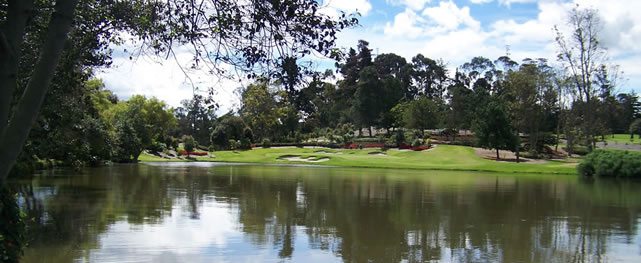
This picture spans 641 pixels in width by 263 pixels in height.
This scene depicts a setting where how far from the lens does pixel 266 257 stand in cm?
1173

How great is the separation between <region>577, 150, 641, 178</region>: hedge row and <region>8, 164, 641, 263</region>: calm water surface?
1620cm

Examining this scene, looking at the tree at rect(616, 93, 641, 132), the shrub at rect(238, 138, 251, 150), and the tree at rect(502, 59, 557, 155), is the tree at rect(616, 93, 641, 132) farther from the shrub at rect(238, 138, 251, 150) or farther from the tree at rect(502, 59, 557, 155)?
the shrub at rect(238, 138, 251, 150)

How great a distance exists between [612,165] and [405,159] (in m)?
23.1

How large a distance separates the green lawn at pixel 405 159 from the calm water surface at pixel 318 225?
23595 mm

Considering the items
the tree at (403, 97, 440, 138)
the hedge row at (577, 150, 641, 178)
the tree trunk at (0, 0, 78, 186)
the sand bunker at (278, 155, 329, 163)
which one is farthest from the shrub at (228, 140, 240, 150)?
the tree trunk at (0, 0, 78, 186)

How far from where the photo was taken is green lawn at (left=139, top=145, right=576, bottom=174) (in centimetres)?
5156

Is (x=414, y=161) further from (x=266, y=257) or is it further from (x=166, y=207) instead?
(x=266, y=257)

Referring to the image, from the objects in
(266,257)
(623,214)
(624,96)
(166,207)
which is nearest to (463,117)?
(624,96)

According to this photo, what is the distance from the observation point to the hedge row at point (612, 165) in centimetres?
4197

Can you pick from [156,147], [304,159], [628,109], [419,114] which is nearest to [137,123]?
[156,147]

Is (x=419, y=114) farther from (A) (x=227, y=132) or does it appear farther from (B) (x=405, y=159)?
(A) (x=227, y=132)

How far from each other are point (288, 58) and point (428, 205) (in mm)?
17253

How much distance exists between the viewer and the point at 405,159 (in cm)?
6191

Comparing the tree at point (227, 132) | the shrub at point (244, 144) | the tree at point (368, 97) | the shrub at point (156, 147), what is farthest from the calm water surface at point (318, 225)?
the tree at point (368, 97)
